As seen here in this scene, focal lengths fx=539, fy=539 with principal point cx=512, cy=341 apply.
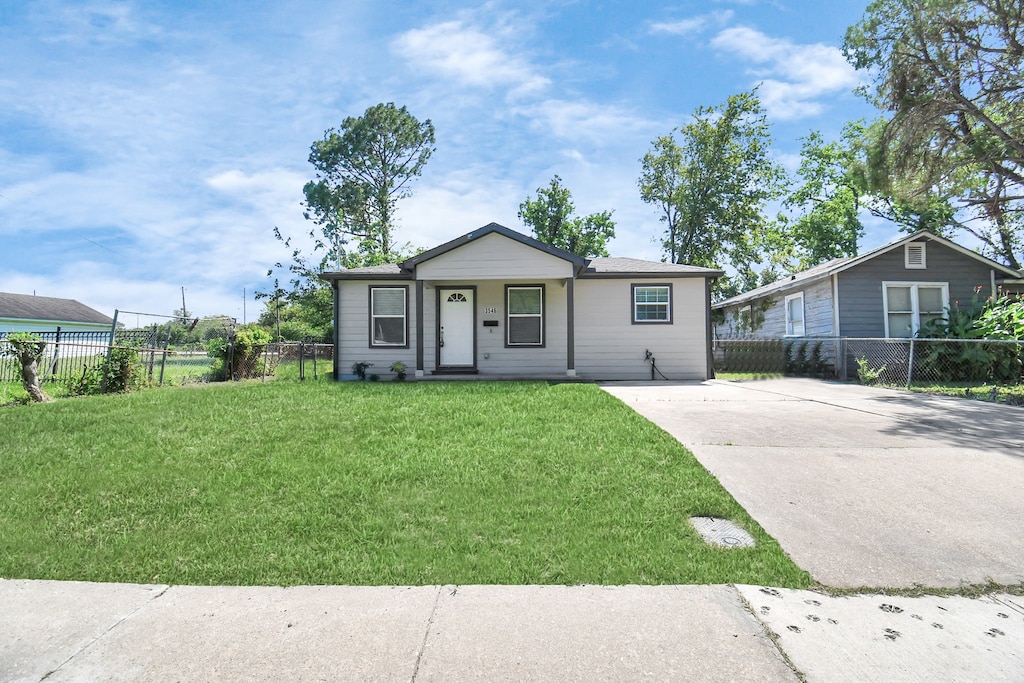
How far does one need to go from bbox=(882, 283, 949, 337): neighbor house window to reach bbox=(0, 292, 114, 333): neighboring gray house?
36.4m

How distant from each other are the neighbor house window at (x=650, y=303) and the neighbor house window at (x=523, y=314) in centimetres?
241

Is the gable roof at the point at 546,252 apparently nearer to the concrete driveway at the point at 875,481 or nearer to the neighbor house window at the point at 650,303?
the neighbor house window at the point at 650,303

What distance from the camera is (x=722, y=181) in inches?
1110

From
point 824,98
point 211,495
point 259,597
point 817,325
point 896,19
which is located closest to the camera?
point 259,597

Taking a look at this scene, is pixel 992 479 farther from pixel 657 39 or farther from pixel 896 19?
pixel 896 19

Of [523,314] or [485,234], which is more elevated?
[485,234]

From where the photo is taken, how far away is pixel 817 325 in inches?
658

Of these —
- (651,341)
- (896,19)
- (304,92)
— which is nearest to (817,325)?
(651,341)

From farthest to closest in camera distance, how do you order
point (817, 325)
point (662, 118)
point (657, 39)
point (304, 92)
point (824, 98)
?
point (662, 118) < point (824, 98) < point (817, 325) < point (304, 92) < point (657, 39)

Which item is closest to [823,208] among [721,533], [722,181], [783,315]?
[722,181]

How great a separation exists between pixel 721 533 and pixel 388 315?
36.7 ft

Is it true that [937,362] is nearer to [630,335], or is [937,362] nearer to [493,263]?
[630,335]

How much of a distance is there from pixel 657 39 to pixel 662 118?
18.3 m

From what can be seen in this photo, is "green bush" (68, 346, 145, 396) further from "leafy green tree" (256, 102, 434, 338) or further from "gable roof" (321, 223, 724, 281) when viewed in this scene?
"leafy green tree" (256, 102, 434, 338)
